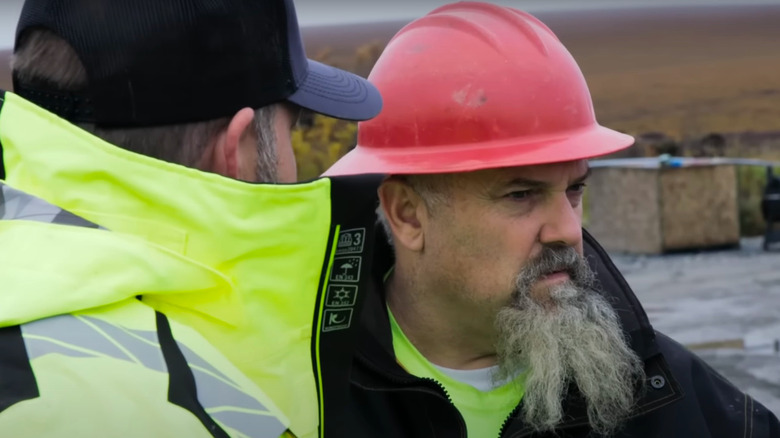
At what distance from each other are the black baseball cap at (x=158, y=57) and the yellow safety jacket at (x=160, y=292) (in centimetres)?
7

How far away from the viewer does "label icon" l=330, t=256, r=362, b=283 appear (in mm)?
1781

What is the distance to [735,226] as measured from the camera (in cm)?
1305

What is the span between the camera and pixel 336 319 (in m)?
1.78

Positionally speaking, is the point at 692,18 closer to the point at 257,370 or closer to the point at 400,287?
the point at 400,287

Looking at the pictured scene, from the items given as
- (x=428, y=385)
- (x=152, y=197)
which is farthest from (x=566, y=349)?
(x=152, y=197)

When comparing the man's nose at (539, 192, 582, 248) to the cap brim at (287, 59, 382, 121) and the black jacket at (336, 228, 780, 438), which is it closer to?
the black jacket at (336, 228, 780, 438)

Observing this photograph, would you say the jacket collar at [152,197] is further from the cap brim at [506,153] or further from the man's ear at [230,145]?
the cap brim at [506,153]

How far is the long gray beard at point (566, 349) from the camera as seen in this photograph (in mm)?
2484

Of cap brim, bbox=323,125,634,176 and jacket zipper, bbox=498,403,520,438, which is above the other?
cap brim, bbox=323,125,634,176

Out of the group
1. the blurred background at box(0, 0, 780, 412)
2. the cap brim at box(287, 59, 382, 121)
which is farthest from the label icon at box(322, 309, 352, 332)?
the blurred background at box(0, 0, 780, 412)

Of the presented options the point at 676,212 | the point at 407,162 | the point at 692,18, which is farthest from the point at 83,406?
the point at 676,212

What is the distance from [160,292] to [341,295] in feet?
1.27

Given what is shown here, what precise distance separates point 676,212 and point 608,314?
34.7 feet

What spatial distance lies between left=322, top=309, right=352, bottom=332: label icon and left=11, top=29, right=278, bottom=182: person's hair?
1.01ft
